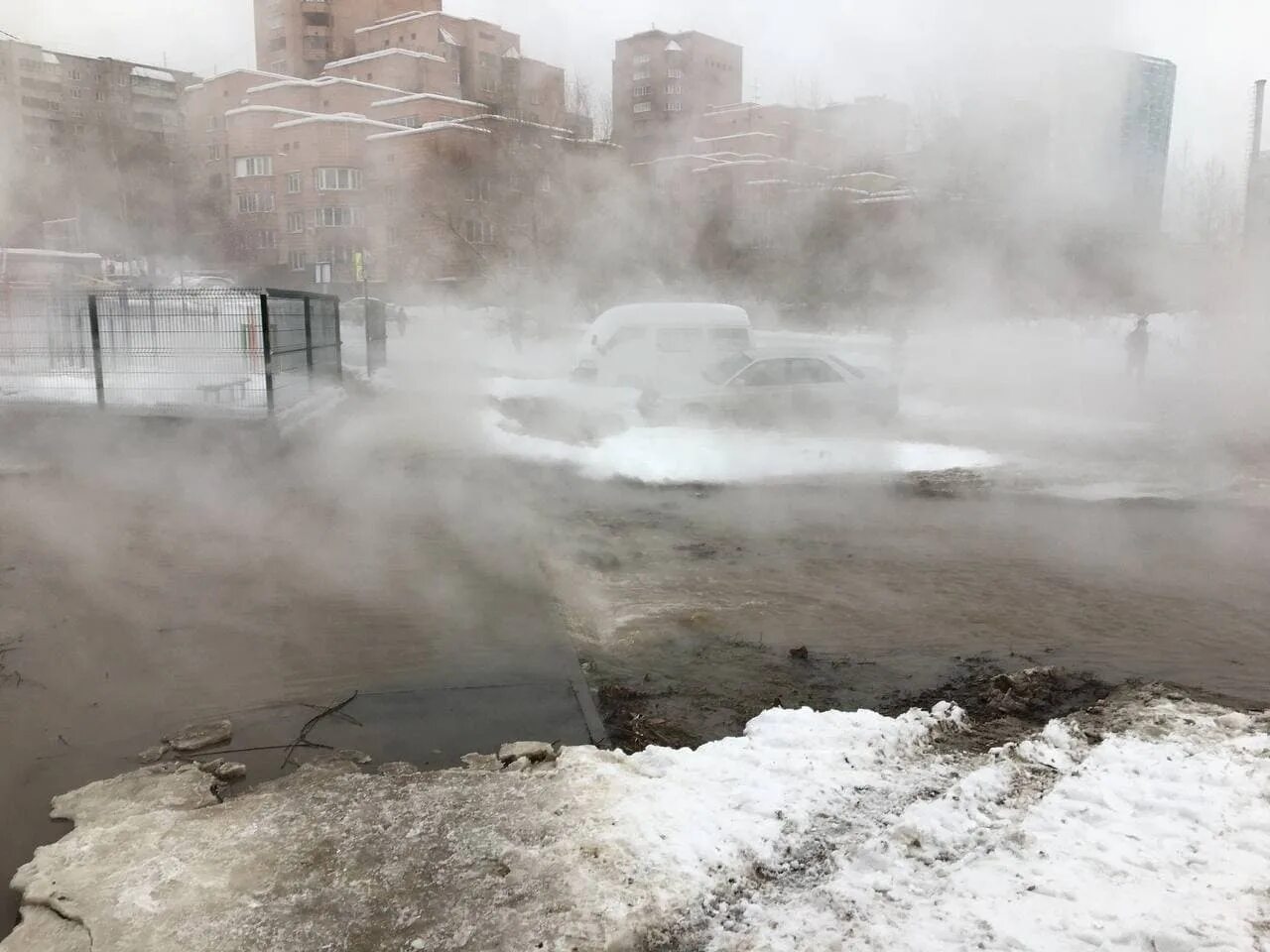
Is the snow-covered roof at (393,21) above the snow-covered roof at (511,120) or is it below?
above

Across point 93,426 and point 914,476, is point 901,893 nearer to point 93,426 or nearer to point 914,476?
point 914,476

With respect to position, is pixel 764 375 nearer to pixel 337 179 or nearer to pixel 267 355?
pixel 267 355

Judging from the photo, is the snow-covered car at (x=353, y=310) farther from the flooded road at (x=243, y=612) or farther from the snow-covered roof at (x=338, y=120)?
the flooded road at (x=243, y=612)

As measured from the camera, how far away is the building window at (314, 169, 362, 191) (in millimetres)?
7312

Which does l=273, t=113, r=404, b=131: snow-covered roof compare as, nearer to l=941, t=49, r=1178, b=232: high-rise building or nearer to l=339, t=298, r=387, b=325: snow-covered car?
l=941, t=49, r=1178, b=232: high-rise building

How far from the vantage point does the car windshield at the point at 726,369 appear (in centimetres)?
773

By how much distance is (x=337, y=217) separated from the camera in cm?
974

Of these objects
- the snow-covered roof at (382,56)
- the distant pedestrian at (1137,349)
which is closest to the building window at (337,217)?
the snow-covered roof at (382,56)

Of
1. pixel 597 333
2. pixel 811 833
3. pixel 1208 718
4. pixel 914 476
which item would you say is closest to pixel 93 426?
pixel 597 333

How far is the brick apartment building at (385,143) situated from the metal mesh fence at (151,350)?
65cm

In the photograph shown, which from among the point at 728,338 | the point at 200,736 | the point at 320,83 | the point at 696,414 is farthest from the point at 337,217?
the point at 200,736

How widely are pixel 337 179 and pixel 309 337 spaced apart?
4.50 ft

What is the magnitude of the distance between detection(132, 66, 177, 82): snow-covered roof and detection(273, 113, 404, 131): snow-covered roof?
1169 mm

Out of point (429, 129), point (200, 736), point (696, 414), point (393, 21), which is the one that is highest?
point (393, 21)
